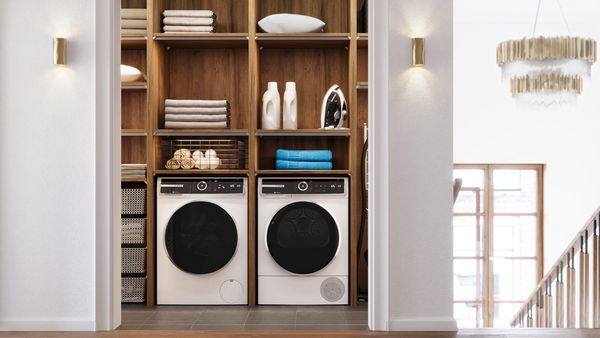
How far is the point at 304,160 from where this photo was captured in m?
4.97

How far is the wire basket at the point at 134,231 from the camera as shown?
16.1 feet

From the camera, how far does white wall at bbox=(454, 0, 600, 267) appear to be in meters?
7.98

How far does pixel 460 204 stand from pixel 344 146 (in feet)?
12.7

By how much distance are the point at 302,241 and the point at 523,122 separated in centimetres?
435

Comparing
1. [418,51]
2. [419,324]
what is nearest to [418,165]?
[418,51]

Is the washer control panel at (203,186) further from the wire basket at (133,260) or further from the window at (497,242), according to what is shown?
the window at (497,242)

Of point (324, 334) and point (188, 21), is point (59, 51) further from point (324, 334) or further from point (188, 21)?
point (324, 334)

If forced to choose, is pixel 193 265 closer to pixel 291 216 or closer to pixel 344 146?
pixel 291 216

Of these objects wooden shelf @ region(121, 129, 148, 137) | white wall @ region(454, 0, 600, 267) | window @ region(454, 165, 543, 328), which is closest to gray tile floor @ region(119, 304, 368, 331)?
wooden shelf @ region(121, 129, 148, 137)

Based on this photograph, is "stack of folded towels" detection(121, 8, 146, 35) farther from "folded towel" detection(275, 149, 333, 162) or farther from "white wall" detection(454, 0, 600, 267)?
"white wall" detection(454, 0, 600, 267)

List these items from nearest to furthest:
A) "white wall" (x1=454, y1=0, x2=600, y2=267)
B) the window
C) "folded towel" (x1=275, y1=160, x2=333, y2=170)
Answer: "folded towel" (x1=275, y1=160, x2=333, y2=170), "white wall" (x1=454, y1=0, x2=600, y2=267), the window

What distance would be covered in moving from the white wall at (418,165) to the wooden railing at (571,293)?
1187mm

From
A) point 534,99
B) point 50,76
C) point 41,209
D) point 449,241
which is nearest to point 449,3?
point 449,241

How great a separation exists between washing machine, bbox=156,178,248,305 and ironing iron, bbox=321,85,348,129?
751 millimetres
